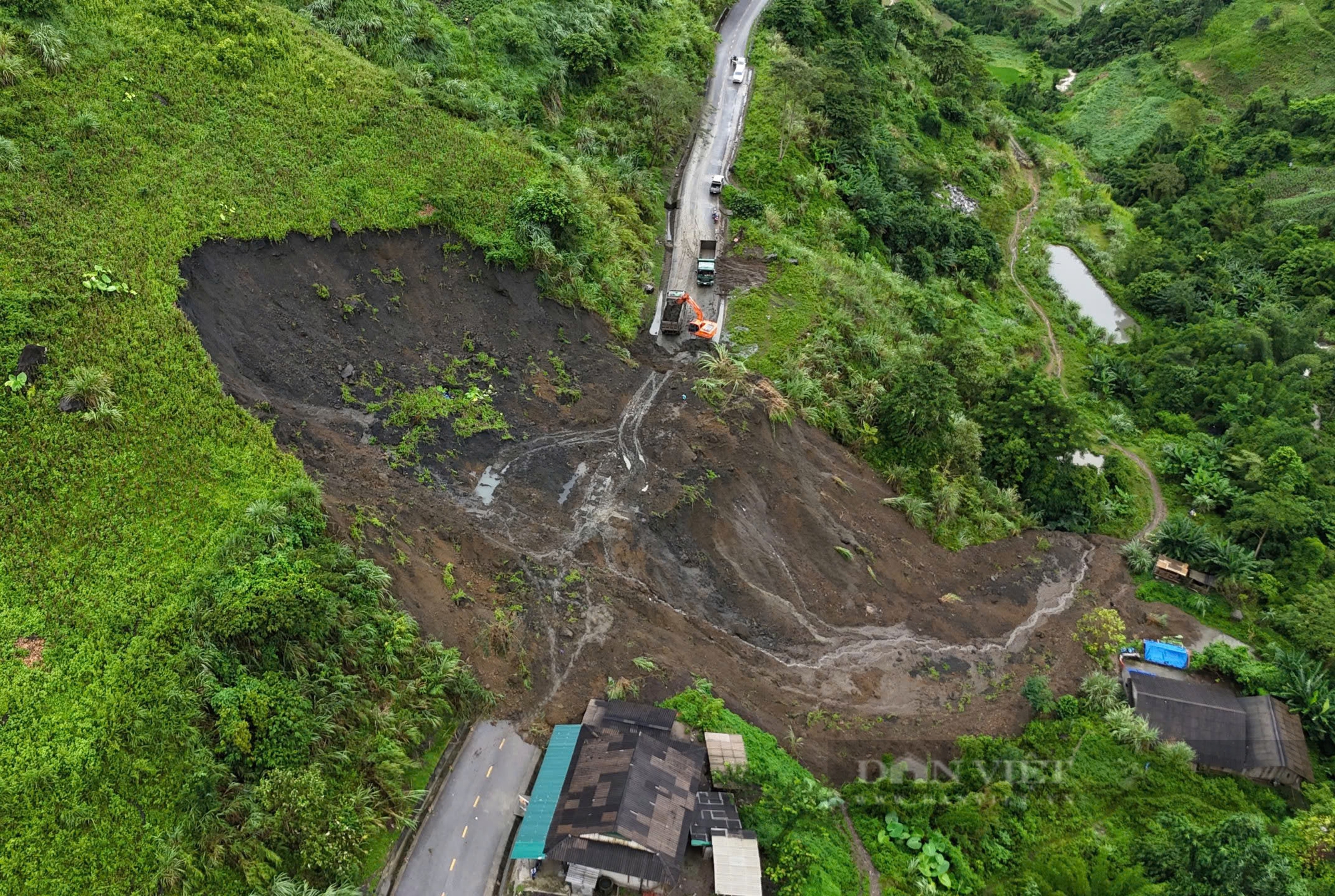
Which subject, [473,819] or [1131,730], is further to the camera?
[1131,730]

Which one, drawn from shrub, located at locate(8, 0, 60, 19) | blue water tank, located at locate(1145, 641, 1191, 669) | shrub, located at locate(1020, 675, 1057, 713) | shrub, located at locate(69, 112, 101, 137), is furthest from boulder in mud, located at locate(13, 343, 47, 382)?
blue water tank, located at locate(1145, 641, 1191, 669)

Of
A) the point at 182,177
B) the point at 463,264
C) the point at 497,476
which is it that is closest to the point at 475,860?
the point at 497,476

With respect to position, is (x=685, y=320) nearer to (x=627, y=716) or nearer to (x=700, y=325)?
(x=700, y=325)

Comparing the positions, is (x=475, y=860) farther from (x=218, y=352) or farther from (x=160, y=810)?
(x=218, y=352)

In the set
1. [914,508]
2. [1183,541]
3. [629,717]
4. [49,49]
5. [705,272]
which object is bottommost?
[629,717]

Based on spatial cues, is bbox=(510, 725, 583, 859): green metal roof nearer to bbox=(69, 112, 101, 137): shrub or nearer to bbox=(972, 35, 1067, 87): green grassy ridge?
bbox=(69, 112, 101, 137): shrub

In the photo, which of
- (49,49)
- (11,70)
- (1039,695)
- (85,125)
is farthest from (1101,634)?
(49,49)

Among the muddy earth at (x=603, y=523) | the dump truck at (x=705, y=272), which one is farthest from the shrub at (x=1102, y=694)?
the dump truck at (x=705, y=272)
